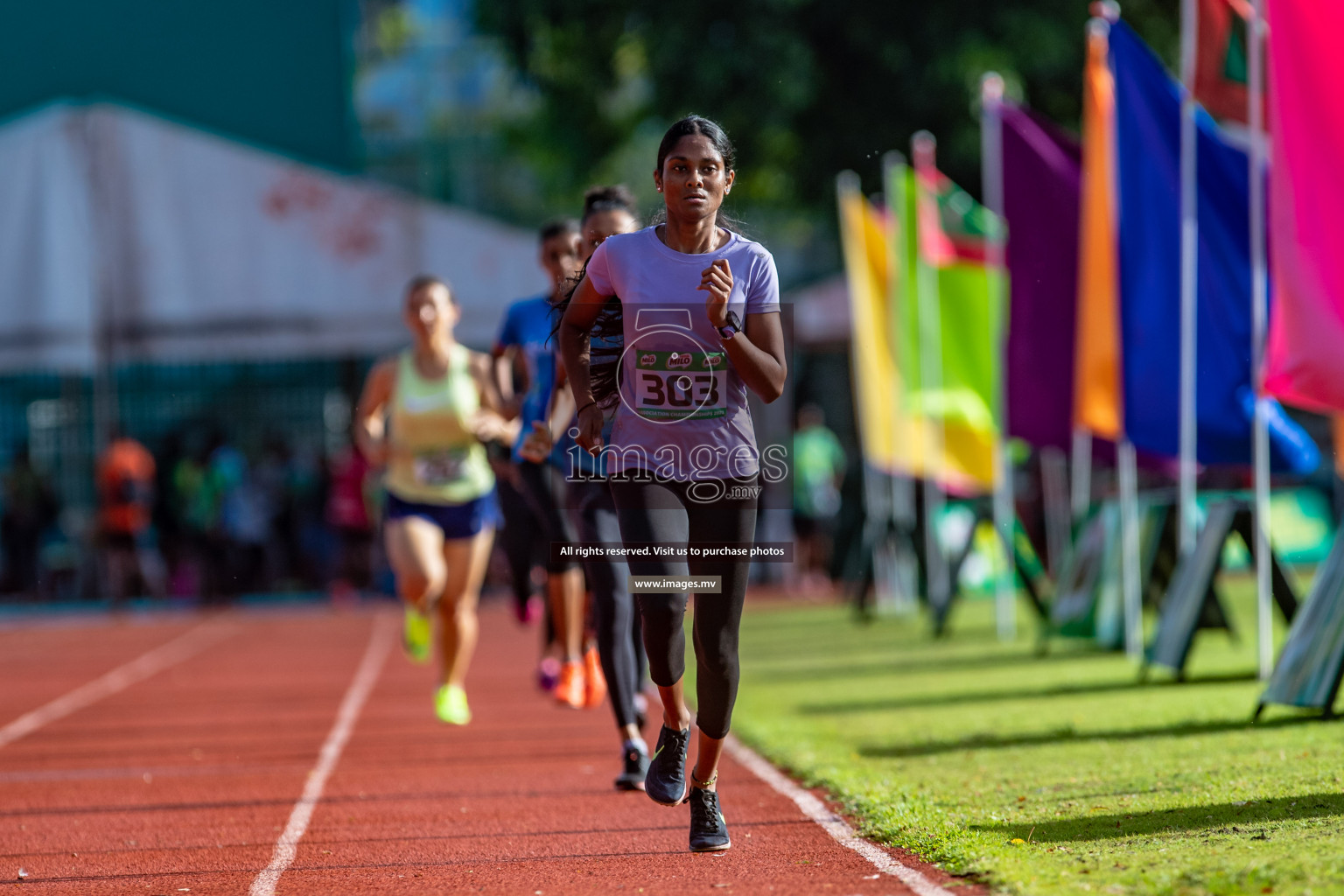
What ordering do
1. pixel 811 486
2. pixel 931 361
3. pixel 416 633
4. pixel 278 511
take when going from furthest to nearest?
pixel 278 511 < pixel 811 486 < pixel 931 361 < pixel 416 633

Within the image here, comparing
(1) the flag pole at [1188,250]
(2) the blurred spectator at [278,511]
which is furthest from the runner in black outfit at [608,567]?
(2) the blurred spectator at [278,511]

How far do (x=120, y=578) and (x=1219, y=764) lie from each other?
18.4 metres

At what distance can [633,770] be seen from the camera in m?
7.45

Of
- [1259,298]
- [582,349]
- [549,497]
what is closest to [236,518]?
[549,497]

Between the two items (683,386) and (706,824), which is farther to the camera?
(706,824)

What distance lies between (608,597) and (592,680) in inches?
52.6

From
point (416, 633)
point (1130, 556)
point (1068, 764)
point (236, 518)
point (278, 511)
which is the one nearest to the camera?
point (1068, 764)

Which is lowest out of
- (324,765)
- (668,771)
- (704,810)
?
(324,765)

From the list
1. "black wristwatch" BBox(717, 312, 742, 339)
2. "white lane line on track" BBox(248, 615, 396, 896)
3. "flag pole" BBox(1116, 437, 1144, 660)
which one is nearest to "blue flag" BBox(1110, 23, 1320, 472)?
"flag pole" BBox(1116, 437, 1144, 660)

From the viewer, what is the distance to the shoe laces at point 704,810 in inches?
230

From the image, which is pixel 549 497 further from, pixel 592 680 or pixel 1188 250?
pixel 1188 250

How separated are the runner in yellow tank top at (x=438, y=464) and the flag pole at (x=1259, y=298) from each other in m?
3.90

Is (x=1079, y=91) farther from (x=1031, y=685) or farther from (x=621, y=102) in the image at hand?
(x=1031, y=685)

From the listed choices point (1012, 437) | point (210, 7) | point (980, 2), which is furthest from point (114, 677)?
point (980, 2)
